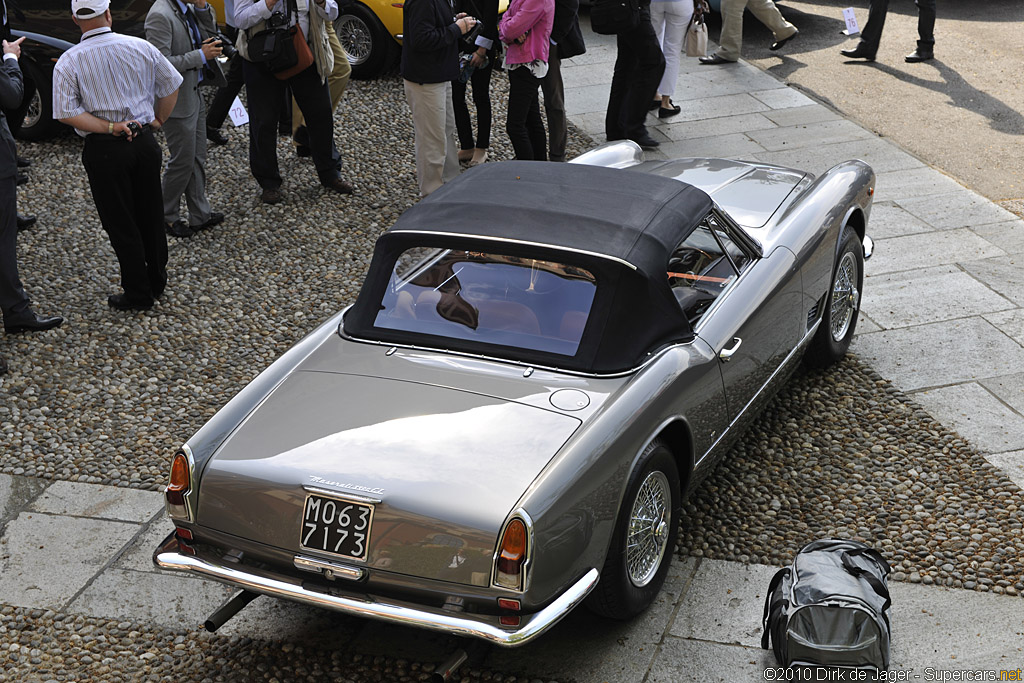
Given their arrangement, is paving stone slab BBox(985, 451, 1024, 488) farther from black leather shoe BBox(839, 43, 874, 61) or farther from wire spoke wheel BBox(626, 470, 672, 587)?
black leather shoe BBox(839, 43, 874, 61)

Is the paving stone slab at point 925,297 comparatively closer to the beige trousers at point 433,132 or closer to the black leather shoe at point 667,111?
the beige trousers at point 433,132

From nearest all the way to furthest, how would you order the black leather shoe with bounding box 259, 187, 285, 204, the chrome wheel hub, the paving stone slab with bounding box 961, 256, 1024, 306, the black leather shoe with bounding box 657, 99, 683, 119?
the chrome wheel hub
the paving stone slab with bounding box 961, 256, 1024, 306
the black leather shoe with bounding box 259, 187, 285, 204
the black leather shoe with bounding box 657, 99, 683, 119

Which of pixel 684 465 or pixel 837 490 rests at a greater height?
pixel 684 465

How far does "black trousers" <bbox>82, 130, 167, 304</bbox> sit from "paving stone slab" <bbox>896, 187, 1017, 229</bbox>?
5.69m

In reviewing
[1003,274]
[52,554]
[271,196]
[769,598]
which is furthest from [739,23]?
[52,554]

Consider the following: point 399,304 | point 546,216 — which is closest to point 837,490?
point 546,216

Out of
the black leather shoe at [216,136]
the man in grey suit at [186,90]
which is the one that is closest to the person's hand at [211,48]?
the man in grey suit at [186,90]

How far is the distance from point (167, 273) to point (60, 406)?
5.75ft

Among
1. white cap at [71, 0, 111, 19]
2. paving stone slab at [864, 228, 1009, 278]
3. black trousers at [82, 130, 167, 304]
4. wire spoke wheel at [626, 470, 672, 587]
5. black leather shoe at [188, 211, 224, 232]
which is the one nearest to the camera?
wire spoke wheel at [626, 470, 672, 587]

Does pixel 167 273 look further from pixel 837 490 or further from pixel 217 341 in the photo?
pixel 837 490

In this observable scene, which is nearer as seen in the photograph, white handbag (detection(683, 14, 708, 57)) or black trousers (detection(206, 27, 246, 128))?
black trousers (detection(206, 27, 246, 128))

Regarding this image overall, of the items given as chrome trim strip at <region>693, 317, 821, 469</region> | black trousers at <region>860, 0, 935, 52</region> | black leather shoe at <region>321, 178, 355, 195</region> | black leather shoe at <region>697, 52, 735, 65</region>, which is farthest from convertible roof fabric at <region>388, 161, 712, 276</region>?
black trousers at <region>860, 0, 935, 52</region>

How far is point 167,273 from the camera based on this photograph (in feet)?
25.0

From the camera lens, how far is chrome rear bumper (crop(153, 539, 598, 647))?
3531 mm
